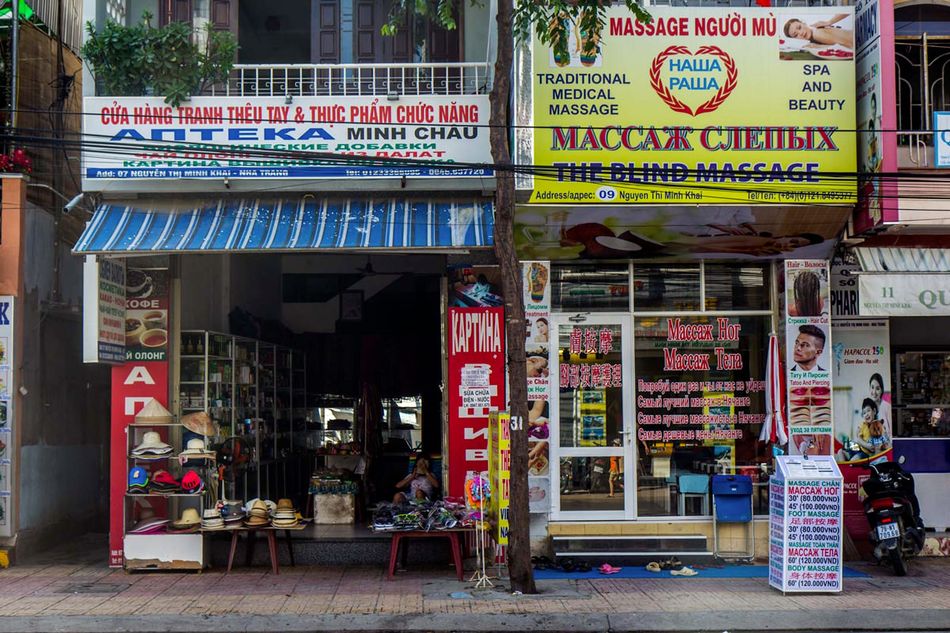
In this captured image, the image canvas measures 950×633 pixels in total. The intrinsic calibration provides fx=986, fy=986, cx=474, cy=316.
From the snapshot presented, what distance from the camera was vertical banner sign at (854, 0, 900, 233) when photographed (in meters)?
11.5

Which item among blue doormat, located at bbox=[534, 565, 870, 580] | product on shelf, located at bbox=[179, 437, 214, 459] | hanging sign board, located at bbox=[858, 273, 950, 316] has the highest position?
hanging sign board, located at bbox=[858, 273, 950, 316]

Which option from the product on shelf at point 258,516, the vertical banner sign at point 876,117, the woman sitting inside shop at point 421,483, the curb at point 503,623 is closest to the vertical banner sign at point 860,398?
the vertical banner sign at point 876,117

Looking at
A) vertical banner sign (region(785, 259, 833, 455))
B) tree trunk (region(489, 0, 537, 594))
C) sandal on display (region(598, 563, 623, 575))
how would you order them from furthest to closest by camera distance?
vertical banner sign (region(785, 259, 833, 455))
sandal on display (region(598, 563, 623, 575))
tree trunk (region(489, 0, 537, 594))

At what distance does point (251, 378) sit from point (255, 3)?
5.53 meters

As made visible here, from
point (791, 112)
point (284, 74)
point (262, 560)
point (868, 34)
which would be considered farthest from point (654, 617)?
point (284, 74)

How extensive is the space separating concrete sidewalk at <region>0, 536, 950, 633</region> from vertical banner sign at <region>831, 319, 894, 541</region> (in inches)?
58.6

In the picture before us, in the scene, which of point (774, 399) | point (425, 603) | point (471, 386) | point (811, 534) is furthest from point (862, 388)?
point (425, 603)

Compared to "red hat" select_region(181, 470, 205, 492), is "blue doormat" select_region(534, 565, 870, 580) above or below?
below

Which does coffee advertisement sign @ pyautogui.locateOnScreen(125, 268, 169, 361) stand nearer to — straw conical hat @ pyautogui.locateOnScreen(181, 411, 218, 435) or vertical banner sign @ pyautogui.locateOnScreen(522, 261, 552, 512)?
straw conical hat @ pyautogui.locateOnScreen(181, 411, 218, 435)

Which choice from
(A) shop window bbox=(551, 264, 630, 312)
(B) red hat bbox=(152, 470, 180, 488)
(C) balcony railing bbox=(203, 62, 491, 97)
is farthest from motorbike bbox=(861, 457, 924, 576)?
(B) red hat bbox=(152, 470, 180, 488)

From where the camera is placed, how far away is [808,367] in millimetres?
12469

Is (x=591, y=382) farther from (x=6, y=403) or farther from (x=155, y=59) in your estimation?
(x=6, y=403)

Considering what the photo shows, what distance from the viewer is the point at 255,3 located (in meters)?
14.5

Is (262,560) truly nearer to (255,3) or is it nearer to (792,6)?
(255,3)
